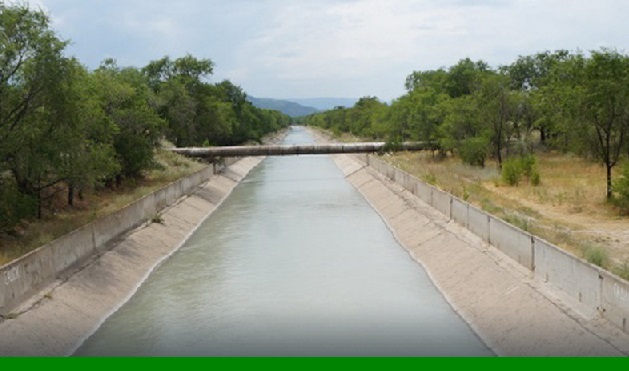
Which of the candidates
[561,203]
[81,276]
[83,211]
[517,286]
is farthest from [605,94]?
[83,211]

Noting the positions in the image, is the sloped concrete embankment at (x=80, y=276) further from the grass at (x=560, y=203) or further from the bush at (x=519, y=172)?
the bush at (x=519, y=172)

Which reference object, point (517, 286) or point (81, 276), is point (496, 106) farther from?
point (81, 276)

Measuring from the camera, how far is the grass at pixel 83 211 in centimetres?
2627

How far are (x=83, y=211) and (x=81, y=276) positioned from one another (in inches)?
600

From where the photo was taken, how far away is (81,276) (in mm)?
24344

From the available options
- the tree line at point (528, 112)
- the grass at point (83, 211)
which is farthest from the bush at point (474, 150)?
the grass at point (83, 211)

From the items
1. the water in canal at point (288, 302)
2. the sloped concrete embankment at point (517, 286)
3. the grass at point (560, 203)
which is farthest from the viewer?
the grass at point (560, 203)

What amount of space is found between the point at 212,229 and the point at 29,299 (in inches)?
847

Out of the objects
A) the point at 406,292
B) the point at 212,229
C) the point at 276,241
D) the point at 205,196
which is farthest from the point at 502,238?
the point at 205,196

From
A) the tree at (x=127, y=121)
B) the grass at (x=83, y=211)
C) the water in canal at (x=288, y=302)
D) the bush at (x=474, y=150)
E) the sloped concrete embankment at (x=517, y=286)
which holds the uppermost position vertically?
the tree at (x=127, y=121)

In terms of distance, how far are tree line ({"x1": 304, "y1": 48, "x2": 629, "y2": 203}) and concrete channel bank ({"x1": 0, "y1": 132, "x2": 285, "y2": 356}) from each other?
2289 centimetres

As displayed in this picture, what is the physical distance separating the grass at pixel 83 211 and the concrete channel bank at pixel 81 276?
1198 millimetres

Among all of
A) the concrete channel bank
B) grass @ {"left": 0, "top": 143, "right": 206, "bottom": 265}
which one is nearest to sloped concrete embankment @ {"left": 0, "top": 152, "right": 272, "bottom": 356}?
the concrete channel bank

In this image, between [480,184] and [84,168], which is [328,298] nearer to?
[84,168]
